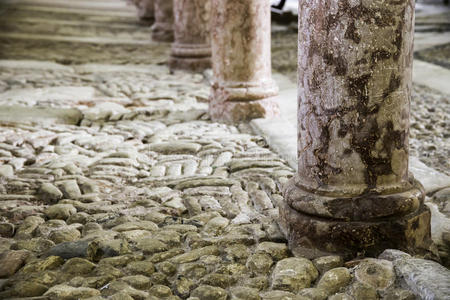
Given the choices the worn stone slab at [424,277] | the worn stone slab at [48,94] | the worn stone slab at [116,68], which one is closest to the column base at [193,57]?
the worn stone slab at [116,68]

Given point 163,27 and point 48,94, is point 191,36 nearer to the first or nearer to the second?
point 48,94

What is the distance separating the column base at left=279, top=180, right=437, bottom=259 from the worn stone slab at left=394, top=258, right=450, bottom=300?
14 centimetres

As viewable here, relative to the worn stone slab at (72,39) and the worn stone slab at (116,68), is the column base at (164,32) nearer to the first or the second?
the worn stone slab at (72,39)

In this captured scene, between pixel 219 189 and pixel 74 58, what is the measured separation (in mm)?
5599

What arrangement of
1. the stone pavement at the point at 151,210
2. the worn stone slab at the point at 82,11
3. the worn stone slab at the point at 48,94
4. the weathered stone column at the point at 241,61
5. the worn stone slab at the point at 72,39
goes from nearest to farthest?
the stone pavement at the point at 151,210 → the weathered stone column at the point at 241,61 → the worn stone slab at the point at 48,94 → the worn stone slab at the point at 72,39 → the worn stone slab at the point at 82,11

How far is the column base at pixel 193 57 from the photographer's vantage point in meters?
7.00

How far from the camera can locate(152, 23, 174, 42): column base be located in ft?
30.7

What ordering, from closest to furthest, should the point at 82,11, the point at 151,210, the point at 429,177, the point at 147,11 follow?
the point at 151,210 → the point at 429,177 → the point at 147,11 → the point at 82,11

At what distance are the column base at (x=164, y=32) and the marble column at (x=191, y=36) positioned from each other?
225 centimetres

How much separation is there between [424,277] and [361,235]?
310mm

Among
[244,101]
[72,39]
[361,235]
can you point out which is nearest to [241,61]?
[244,101]

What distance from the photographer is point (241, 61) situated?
426 cm

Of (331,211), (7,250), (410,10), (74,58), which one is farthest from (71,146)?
(74,58)

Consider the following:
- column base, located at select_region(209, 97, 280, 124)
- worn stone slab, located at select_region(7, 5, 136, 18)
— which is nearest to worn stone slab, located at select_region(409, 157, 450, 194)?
column base, located at select_region(209, 97, 280, 124)
